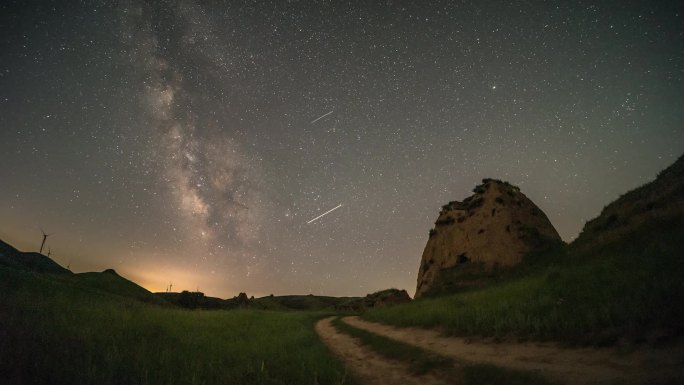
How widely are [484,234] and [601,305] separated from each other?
85.1 feet

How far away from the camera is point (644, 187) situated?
76.4 feet

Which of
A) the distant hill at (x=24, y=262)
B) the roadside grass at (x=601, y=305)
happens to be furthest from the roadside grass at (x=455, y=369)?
the distant hill at (x=24, y=262)

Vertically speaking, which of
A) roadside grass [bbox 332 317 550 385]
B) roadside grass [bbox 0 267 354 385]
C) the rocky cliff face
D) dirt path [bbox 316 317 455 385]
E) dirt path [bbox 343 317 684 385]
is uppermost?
the rocky cliff face

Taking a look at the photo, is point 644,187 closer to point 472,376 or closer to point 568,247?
point 568,247

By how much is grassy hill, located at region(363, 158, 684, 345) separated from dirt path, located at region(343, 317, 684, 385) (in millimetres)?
601

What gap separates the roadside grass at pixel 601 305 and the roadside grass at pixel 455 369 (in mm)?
2572

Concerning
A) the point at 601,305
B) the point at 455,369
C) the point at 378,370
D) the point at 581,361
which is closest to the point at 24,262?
the point at 378,370

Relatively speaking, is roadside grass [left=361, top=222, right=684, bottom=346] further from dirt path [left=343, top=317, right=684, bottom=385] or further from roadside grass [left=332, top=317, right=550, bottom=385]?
roadside grass [left=332, top=317, right=550, bottom=385]

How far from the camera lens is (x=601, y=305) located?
8.52 meters

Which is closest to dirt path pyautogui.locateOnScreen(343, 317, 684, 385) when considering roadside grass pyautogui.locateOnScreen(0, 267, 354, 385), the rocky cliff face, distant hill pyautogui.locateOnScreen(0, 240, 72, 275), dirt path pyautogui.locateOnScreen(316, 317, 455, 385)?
dirt path pyautogui.locateOnScreen(316, 317, 455, 385)

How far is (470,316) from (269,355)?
8683 mm

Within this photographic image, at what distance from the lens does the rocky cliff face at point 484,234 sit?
100ft

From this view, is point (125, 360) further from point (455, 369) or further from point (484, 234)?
point (484, 234)

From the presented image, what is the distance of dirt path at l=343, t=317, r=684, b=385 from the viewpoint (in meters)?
5.23
